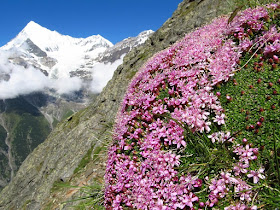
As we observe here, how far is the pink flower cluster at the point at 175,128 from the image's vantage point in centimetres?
375

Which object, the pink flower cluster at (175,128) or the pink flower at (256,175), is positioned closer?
the pink flower at (256,175)

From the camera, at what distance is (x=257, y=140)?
371 centimetres

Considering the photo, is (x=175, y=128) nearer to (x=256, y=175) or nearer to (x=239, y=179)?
(x=239, y=179)

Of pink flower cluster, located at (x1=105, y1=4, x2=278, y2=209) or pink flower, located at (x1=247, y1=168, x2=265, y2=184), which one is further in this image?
pink flower cluster, located at (x1=105, y1=4, x2=278, y2=209)

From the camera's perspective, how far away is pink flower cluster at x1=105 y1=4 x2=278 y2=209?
12.3 ft

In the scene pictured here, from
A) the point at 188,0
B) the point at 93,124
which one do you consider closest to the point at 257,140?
the point at 93,124

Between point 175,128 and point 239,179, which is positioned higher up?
point 175,128

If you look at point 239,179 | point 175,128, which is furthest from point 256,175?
point 175,128

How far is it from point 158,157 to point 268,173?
1.88 meters

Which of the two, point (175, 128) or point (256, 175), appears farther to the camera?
point (175, 128)

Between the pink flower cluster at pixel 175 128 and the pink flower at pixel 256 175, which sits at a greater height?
the pink flower cluster at pixel 175 128

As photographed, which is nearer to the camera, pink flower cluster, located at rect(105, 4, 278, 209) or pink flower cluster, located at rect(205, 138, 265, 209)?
pink flower cluster, located at rect(205, 138, 265, 209)

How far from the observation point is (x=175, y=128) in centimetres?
430

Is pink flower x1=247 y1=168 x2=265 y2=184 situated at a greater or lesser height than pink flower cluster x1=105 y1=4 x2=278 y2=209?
lesser
